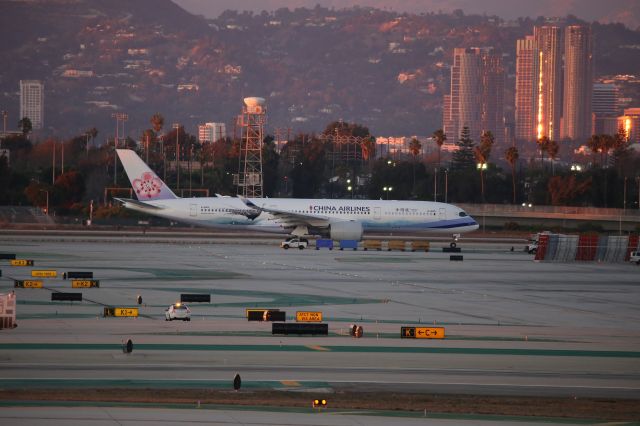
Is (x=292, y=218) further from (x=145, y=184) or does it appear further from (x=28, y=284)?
(x=28, y=284)

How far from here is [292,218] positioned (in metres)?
82.2

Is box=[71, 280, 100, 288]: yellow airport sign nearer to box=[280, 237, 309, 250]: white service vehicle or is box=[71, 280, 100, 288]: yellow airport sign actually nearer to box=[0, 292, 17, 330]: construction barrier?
box=[0, 292, 17, 330]: construction barrier

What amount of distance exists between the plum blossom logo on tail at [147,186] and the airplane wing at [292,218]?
27.9ft

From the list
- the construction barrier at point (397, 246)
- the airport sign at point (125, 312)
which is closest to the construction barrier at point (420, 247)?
the construction barrier at point (397, 246)

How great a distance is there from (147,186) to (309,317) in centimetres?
5151

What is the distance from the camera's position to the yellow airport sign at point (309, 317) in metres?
38.4

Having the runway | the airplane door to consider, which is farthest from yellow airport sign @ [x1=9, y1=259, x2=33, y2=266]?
the airplane door

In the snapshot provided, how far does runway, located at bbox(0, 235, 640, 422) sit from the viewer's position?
27.8 metres

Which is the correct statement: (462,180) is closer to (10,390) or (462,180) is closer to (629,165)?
(629,165)

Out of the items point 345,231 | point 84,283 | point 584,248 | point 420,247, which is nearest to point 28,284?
point 84,283

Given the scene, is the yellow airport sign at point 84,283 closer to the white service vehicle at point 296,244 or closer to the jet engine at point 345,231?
the white service vehicle at point 296,244

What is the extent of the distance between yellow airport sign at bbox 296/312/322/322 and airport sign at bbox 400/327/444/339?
4071 mm

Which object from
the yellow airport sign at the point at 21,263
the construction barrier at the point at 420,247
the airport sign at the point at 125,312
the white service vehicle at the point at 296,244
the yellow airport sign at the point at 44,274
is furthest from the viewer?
the construction barrier at the point at 420,247

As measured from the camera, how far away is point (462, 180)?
166 meters
